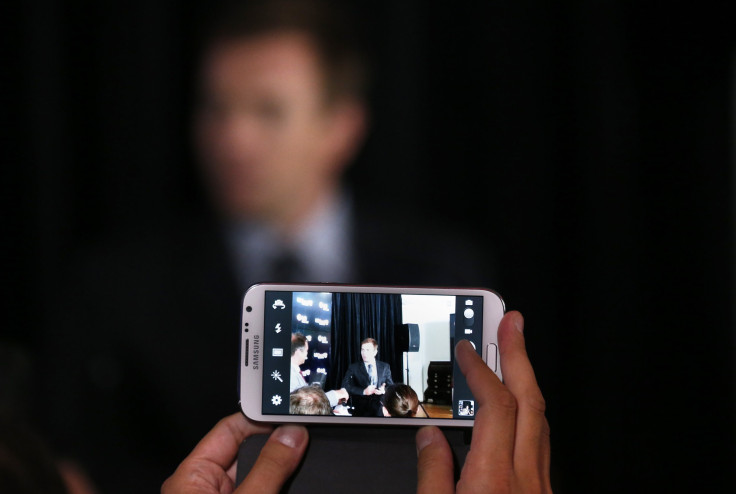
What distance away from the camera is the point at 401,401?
0.62 metres

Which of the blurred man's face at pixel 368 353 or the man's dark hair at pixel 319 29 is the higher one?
the man's dark hair at pixel 319 29

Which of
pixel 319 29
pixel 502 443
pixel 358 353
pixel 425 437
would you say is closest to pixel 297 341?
pixel 358 353

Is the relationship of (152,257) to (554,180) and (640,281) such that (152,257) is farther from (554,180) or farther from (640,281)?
(640,281)

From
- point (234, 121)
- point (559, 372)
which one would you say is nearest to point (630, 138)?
point (559, 372)

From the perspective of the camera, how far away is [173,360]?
80 cm

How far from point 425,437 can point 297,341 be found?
0.20 metres

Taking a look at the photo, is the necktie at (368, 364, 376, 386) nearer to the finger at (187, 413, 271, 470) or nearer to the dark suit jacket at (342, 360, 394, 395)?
the dark suit jacket at (342, 360, 394, 395)

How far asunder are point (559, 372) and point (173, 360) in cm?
62

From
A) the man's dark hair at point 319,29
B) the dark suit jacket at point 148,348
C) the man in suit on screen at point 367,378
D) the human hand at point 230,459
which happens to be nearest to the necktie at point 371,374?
the man in suit on screen at point 367,378

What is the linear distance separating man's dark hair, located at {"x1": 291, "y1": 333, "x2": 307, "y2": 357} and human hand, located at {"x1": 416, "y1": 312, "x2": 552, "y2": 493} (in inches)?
8.0

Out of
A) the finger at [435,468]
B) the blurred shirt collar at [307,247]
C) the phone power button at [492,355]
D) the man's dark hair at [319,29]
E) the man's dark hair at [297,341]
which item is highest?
the man's dark hair at [319,29]

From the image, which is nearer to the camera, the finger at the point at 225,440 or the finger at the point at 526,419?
the finger at the point at 526,419

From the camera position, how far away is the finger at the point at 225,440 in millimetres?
576

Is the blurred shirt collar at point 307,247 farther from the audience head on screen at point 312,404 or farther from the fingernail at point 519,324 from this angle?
the fingernail at point 519,324
